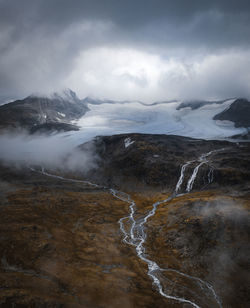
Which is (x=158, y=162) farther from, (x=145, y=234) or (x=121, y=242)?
(x=121, y=242)

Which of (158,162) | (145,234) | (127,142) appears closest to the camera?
(145,234)

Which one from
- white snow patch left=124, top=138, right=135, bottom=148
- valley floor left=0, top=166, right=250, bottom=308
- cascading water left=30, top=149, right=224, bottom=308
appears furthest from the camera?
white snow patch left=124, top=138, right=135, bottom=148

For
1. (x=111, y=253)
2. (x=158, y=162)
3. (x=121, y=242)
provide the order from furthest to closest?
(x=158, y=162) < (x=121, y=242) < (x=111, y=253)

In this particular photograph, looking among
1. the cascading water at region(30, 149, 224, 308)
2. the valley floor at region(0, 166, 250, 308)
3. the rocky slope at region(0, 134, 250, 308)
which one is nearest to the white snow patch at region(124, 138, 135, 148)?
the cascading water at region(30, 149, 224, 308)

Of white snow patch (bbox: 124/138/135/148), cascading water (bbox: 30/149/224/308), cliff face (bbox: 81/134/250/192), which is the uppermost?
white snow patch (bbox: 124/138/135/148)

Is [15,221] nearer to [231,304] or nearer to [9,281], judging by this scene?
[9,281]

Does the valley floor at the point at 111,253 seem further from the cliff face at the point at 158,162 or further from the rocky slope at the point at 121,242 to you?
the cliff face at the point at 158,162

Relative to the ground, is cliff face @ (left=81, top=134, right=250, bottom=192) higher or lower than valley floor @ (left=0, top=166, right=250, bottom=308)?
higher

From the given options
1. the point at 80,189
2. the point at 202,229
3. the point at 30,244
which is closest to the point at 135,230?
the point at 202,229

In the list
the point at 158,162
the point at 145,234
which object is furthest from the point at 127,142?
the point at 145,234

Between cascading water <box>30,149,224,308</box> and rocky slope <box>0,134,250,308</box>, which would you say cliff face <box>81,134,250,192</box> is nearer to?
rocky slope <box>0,134,250,308</box>

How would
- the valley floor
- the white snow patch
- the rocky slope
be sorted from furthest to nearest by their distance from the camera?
1. the white snow patch
2. the rocky slope
3. the valley floor
